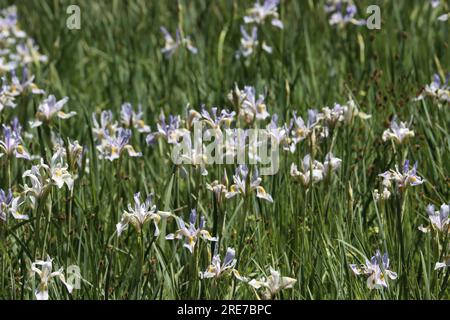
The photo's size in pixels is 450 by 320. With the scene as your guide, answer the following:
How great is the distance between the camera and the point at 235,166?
3889mm

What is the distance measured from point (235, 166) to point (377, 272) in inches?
35.3

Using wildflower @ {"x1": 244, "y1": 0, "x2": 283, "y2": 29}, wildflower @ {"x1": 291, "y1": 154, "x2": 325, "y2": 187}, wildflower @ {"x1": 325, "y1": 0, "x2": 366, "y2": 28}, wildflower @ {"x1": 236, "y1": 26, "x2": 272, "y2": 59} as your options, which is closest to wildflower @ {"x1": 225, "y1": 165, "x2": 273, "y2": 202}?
wildflower @ {"x1": 291, "y1": 154, "x2": 325, "y2": 187}

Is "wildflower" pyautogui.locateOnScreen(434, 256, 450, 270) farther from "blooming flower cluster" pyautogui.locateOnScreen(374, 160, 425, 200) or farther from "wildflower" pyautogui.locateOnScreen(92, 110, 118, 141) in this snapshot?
"wildflower" pyautogui.locateOnScreen(92, 110, 118, 141)

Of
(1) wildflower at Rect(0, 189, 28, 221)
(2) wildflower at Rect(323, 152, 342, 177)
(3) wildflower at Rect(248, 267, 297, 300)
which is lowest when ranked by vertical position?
(3) wildflower at Rect(248, 267, 297, 300)

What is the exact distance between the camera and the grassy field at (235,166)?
11.2ft

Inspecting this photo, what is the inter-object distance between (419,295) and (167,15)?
3.71 metres

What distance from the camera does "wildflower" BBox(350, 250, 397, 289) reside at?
10.5 feet

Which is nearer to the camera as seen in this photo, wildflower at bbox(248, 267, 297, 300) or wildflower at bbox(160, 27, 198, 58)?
wildflower at bbox(248, 267, 297, 300)

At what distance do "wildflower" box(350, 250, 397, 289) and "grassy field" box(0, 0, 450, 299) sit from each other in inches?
0.4

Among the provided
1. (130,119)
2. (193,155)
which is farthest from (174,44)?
(193,155)
